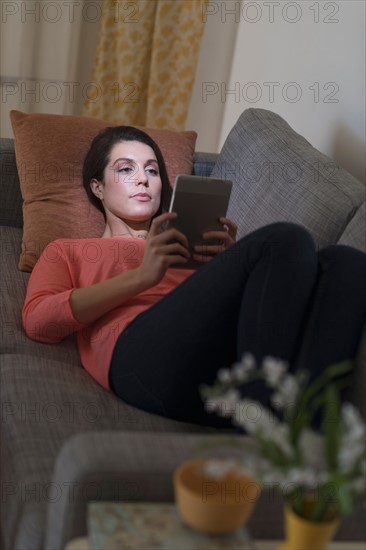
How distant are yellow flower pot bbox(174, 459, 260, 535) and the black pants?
34cm

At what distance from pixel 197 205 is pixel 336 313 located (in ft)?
1.51

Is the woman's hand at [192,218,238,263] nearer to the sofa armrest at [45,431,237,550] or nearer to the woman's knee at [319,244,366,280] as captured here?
the woman's knee at [319,244,366,280]

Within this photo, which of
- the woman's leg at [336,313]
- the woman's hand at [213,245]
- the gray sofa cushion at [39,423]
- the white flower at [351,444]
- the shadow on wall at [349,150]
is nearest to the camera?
the white flower at [351,444]

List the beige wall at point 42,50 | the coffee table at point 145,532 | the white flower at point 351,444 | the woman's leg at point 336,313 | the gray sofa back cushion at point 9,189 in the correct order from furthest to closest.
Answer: the beige wall at point 42,50, the gray sofa back cushion at point 9,189, the woman's leg at point 336,313, the coffee table at point 145,532, the white flower at point 351,444

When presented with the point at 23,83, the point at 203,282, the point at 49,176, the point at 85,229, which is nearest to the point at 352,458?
the point at 203,282

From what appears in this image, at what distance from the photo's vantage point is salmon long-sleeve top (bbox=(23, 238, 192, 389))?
2.03 metres

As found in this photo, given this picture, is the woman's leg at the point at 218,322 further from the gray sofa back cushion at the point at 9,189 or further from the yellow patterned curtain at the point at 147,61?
the yellow patterned curtain at the point at 147,61

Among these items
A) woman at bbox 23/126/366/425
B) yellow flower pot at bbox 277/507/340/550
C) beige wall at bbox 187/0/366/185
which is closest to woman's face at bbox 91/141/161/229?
woman at bbox 23/126/366/425

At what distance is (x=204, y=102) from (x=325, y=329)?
2.74 m

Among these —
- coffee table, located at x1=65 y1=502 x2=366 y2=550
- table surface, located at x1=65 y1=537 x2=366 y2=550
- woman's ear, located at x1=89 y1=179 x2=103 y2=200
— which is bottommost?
table surface, located at x1=65 y1=537 x2=366 y2=550

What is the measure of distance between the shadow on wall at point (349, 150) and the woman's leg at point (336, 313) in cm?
94

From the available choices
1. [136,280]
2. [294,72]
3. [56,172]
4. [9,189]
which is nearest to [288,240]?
[136,280]

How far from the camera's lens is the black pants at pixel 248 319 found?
5.61ft

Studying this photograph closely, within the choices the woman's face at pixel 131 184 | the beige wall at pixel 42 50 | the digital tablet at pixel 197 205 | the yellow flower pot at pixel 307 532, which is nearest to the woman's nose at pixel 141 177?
the woman's face at pixel 131 184
